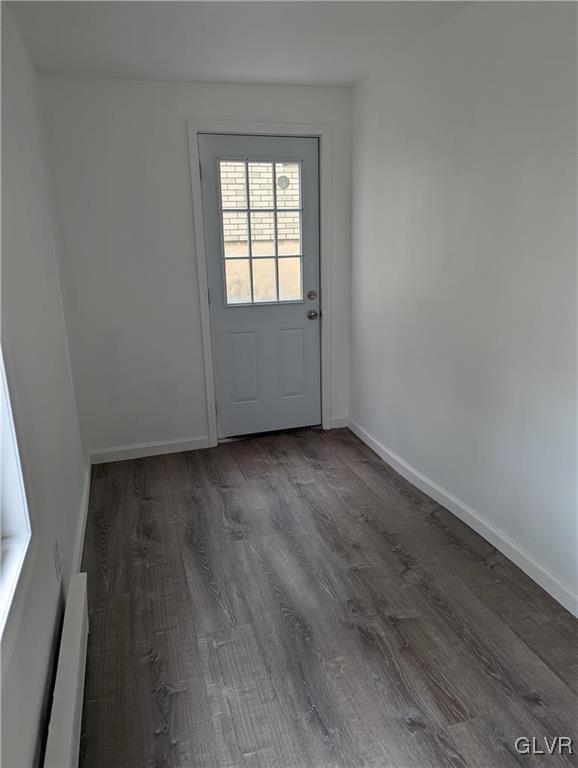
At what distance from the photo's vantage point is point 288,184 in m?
3.60

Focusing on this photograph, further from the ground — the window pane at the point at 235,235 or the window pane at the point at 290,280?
the window pane at the point at 235,235

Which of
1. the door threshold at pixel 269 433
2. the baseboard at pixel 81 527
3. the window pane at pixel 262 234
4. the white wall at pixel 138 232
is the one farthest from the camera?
the door threshold at pixel 269 433

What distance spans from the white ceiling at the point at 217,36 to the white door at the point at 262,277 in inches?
19.6

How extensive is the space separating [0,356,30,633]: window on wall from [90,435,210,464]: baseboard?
6.97 feet

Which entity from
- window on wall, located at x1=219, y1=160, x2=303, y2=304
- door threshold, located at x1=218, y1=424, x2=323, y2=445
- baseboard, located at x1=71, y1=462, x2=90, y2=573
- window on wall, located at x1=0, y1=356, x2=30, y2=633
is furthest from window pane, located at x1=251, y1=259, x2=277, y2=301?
window on wall, located at x1=0, y1=356, x2=30, y2=633

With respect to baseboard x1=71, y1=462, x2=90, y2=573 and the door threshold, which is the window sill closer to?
baseboard x1=71, y1=462, x2=90, y2=573

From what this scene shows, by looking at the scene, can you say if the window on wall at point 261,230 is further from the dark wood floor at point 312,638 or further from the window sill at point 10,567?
the window sill at point 10,567

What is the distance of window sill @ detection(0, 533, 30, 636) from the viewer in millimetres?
1207

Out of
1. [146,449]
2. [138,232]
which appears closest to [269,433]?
[146,449]

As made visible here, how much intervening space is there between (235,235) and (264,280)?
1.19ft

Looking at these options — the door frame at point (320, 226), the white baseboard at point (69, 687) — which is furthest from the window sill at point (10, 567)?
the door frame at point (320, 226)

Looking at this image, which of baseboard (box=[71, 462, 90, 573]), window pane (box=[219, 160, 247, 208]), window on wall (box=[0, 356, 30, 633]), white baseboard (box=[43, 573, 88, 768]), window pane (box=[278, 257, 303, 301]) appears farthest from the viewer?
window pane (box=[278, 257, 303, 301])

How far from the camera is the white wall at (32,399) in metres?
1.27

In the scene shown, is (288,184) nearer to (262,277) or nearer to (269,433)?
(262,277)
